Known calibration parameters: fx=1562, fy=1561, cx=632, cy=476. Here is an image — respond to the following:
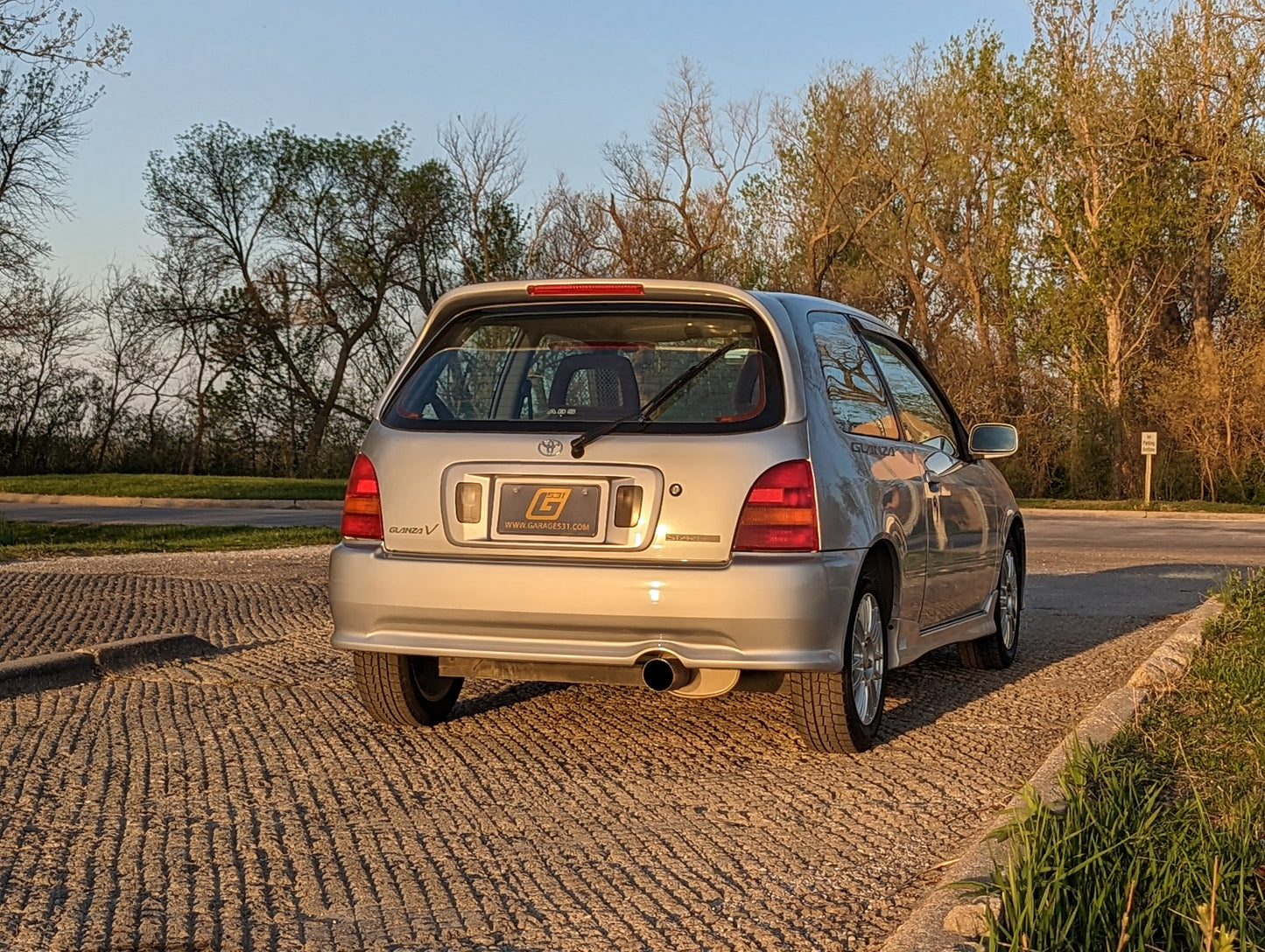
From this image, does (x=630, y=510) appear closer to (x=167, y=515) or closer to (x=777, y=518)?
(x=777, y=518)

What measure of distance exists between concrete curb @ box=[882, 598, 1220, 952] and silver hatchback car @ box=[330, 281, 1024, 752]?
2.71ft

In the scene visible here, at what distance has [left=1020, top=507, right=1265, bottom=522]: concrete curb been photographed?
30453 millimetres

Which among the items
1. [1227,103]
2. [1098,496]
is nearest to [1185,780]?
[1227,103]

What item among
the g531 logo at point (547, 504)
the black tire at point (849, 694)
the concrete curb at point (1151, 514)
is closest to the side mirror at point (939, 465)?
the black tire at point (849, 694)

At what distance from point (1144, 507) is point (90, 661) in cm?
2881

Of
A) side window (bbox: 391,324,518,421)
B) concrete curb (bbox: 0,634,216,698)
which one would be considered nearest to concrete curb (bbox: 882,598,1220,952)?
side window (bbox: 391,324,518,421)

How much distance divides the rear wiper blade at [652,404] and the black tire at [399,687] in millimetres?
1180

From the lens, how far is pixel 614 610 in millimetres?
5508

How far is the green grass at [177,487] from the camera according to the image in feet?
104

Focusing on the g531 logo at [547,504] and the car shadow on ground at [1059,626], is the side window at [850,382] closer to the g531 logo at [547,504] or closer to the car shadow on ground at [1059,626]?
the g531 logo at [547,504]

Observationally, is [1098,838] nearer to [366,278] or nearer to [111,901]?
[111,901]

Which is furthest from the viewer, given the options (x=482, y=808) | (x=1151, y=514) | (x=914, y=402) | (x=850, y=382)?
(x=1151, y=514)

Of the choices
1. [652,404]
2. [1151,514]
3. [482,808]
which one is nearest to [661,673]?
[482,808]

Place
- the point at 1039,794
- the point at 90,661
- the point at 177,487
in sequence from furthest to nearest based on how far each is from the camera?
the point at 177,487 → the point at 90,661 → the point at 1039,794
